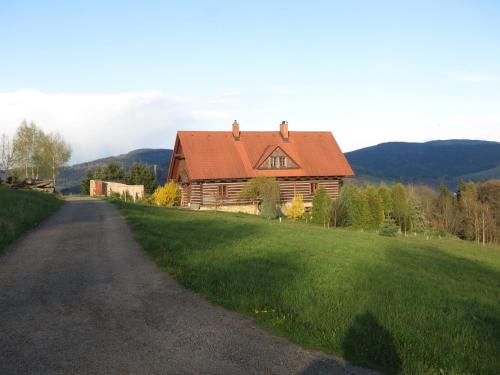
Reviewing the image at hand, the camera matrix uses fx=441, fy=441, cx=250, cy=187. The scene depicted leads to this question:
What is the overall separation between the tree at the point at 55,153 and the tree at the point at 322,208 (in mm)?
45627

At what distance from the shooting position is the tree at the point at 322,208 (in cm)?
3731

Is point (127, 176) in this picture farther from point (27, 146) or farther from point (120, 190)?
point (120, 190)

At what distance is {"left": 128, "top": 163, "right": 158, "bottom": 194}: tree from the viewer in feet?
250

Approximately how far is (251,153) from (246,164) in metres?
1.60

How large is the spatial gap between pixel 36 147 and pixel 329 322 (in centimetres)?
6897

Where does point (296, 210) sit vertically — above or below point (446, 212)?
above

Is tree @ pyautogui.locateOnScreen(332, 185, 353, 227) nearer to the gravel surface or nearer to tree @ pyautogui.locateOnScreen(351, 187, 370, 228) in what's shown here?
tree @ pyautogui.locateOnScreen(351, 187, 370, 228)

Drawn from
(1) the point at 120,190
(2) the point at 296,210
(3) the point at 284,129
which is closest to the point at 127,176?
(1) the point at 120,190

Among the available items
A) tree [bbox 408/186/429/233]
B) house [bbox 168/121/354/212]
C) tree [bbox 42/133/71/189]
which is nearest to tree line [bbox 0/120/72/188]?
tree [bbox 42/133/71/189]

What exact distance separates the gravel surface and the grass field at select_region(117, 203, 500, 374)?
548 mm

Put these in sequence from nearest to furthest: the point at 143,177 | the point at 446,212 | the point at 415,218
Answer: the point at 415,218, the point at 446,212, the point at 143,177

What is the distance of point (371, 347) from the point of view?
21.2ft

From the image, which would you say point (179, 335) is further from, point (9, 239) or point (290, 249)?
point (9, 239)

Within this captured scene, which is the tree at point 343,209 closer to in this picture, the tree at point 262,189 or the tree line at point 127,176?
the tree at point 262,189
